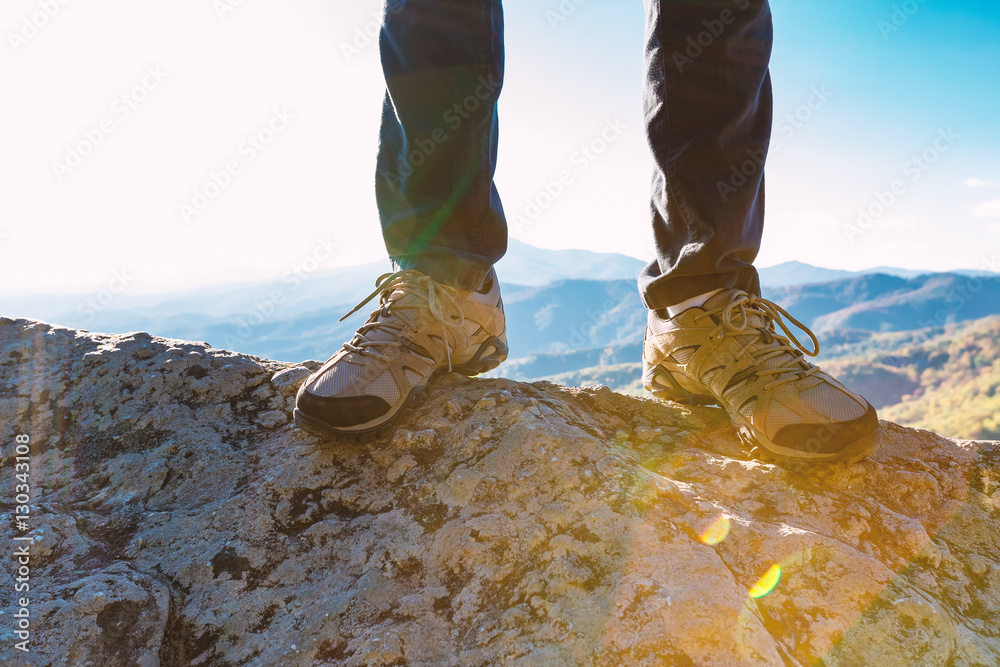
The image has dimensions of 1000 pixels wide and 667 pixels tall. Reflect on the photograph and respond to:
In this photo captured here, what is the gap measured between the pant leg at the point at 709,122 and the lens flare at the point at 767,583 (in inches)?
39.3

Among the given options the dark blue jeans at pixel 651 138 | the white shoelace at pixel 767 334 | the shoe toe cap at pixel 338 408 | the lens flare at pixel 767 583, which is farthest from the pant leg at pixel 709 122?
the shoe toe cap at pixel 338 408

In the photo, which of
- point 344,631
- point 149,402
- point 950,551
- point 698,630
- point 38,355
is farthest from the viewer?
point 38,355

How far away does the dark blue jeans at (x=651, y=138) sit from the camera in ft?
5.66

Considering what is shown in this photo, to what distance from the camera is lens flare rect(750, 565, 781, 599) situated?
3.63ft

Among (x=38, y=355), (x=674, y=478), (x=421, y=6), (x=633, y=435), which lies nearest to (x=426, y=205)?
(x=421, y=6)

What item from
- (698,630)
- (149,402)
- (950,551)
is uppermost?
(149,402)

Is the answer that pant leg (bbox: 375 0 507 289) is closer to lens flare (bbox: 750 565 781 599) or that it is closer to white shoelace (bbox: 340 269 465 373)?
white shoelace (bbox: 340 269 465 373)

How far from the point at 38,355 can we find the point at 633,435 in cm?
253

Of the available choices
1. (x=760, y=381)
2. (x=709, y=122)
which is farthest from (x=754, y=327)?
(x=709, y=122)

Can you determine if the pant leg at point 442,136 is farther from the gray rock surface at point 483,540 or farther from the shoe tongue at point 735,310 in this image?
the shoe tongue at point 735,310

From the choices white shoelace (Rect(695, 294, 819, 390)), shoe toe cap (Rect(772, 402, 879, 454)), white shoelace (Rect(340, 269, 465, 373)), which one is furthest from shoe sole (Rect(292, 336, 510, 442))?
shoe toe cap (Rect(772, 402, 879, 454))

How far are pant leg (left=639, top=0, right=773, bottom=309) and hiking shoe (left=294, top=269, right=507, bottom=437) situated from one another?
83cm

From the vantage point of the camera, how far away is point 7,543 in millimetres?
1284

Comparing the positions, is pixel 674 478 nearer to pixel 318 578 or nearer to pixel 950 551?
pixel 950 551
